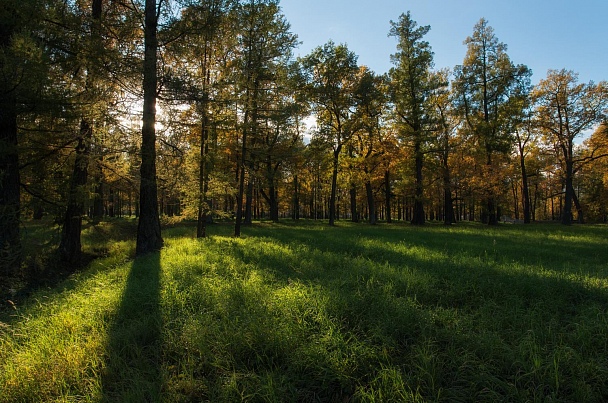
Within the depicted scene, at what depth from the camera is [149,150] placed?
9.95m

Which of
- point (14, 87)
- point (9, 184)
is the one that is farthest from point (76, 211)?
point (14, 87)

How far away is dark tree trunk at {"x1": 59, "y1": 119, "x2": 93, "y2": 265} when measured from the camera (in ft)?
32.6

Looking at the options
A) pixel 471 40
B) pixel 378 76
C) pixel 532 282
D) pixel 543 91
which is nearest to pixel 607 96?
pixel 543 91

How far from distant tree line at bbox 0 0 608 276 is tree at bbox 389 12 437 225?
121 millimetres

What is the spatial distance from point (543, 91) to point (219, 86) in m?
29.6

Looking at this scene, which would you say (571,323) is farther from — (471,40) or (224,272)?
(471,40)

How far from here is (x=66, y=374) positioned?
2924 mm

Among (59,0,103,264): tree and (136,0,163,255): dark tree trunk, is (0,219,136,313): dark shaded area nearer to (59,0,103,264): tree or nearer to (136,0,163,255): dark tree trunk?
(59,0,103,264): tree

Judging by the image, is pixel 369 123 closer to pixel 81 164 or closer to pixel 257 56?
pixel 257 56

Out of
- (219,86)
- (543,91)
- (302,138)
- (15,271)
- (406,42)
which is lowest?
(15,271)

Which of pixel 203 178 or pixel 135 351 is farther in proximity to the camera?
pixel 203 178

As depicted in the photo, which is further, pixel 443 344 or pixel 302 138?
pixel 302 138

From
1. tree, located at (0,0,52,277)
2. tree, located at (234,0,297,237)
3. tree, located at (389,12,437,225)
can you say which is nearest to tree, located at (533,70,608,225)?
tree, located at (389,12,437,225)

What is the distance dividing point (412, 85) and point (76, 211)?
24801 mm
